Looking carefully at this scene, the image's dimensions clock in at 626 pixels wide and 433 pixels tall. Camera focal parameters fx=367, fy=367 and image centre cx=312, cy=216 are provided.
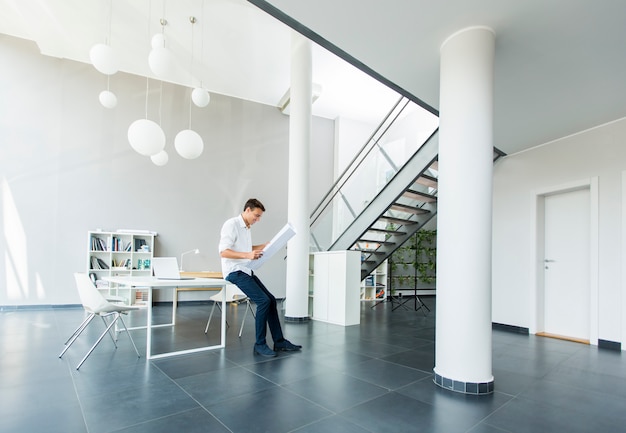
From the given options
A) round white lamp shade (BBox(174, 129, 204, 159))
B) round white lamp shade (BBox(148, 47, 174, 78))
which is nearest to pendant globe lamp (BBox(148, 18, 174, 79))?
round white lamp shade (BBox(148, 47, 174, 78))

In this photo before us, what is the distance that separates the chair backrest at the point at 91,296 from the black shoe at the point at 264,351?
155 centimetres

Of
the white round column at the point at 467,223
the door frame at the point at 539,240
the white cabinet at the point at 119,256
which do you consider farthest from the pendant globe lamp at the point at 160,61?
the door frame at the point at 539,240

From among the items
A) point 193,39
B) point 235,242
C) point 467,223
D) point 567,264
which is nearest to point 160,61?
point 235,242

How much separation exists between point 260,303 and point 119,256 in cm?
521

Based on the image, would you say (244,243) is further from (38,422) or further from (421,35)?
(421,35)

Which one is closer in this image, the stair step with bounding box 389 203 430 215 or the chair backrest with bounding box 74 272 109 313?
the chair backrest with bounding box 74 272 109 313

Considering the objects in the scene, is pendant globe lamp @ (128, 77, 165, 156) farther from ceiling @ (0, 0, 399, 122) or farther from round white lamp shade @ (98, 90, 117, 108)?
ceiling @ (0, 0, 399, 122)

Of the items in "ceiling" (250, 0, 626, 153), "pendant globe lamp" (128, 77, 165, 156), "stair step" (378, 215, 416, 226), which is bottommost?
"stair step" (378, 215, 416, 226)

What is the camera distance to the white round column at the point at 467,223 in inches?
113

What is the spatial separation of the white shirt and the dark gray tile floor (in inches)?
35.7

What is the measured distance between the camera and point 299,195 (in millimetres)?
5938

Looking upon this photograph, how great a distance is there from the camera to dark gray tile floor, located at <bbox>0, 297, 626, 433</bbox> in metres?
2.27

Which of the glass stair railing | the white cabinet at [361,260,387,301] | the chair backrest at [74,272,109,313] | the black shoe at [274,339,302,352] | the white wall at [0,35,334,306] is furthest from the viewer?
the white cabinet at [361,260,387,301]

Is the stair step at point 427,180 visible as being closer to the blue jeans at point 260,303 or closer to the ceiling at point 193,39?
the blue jeans at point 260,303
